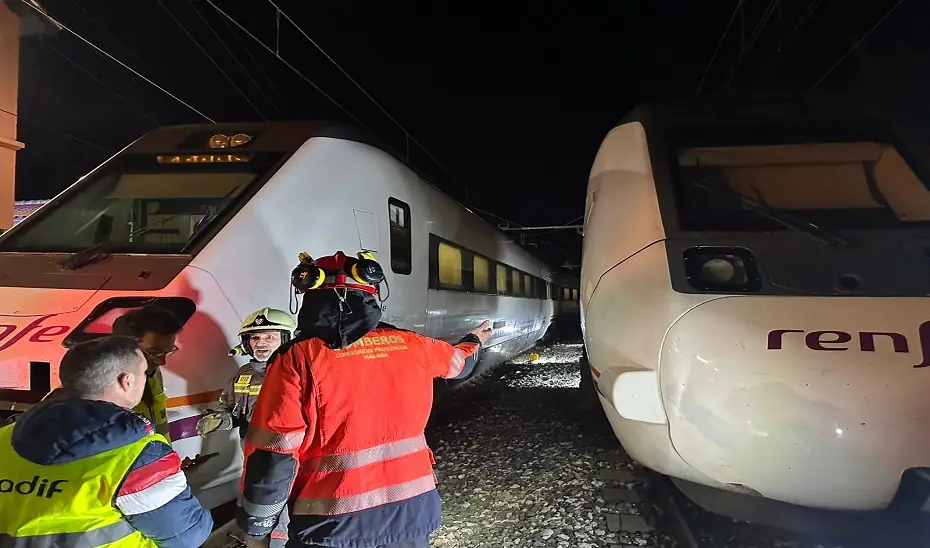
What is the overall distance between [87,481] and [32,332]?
6.49 feet

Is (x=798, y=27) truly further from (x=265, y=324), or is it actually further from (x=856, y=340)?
(x=265, y=324)

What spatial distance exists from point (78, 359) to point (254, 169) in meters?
2.75

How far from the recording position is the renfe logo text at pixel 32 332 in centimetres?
302

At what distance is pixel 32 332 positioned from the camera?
3.07 meters

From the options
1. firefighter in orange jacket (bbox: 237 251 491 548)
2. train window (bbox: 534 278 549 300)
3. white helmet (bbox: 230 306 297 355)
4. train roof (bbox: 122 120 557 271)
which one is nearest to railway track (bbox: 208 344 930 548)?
white helmet (bbox: 230 306 297 355)

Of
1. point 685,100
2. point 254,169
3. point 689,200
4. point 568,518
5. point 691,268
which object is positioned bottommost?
point 568,518

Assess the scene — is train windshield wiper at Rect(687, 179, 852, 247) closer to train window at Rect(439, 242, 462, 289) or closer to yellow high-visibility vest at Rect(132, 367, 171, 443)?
yellow high-visibility vest at Rect(132, 367, 171, 443)

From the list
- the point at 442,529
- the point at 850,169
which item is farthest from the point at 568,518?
the point at 850,169

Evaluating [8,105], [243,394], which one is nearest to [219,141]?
[243,394]

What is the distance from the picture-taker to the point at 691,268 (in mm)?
2947

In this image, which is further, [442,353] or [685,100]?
[685,100]

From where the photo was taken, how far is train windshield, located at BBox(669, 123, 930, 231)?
10.4 feet

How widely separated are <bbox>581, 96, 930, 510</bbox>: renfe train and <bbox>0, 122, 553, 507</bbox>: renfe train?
938mm

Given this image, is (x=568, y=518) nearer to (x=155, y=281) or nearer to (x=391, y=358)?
(x=391, y=358)
